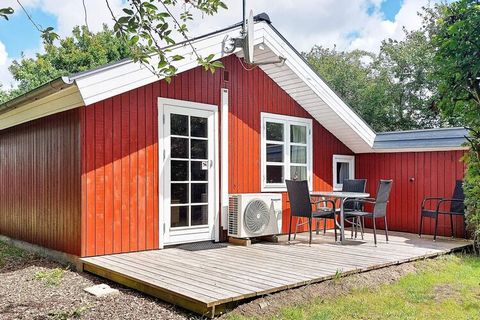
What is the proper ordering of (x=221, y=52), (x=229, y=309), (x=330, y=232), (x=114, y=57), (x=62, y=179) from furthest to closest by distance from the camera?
1. (x=114, y=57)
2. (x=330, y=232)
3. (x=221, y=52)
4. (x=62, y=179)
5. (x=229, y=309)

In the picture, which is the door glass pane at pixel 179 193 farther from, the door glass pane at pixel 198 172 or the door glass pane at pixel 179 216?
the door glass pane at pixel 198 172

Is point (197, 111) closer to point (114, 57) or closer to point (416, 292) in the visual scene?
point (416, 292)

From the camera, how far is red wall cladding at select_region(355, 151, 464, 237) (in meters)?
7.36

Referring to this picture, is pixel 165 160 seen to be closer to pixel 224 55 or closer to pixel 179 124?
pixel 179 124

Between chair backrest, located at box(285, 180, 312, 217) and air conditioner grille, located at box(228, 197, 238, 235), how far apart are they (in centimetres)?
86

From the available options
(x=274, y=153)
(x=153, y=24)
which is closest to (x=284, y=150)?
(x=274, y=153)

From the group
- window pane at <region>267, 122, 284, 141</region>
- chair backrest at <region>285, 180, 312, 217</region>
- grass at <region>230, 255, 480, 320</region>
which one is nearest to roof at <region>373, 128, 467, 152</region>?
window pane at <region>267, 122, 284, 141</region>

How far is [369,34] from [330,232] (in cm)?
2078

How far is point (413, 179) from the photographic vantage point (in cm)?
786

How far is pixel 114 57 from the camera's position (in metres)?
20.2

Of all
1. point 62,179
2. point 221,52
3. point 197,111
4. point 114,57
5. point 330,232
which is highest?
point 114,57

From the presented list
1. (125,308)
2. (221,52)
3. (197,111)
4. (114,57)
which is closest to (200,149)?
(197,111)

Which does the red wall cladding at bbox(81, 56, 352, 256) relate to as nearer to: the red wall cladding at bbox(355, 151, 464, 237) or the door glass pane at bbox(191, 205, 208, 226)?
the door glass pane at bbox(191, 205, 208, 226)

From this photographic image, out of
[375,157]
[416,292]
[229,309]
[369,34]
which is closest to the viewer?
[229,309]
